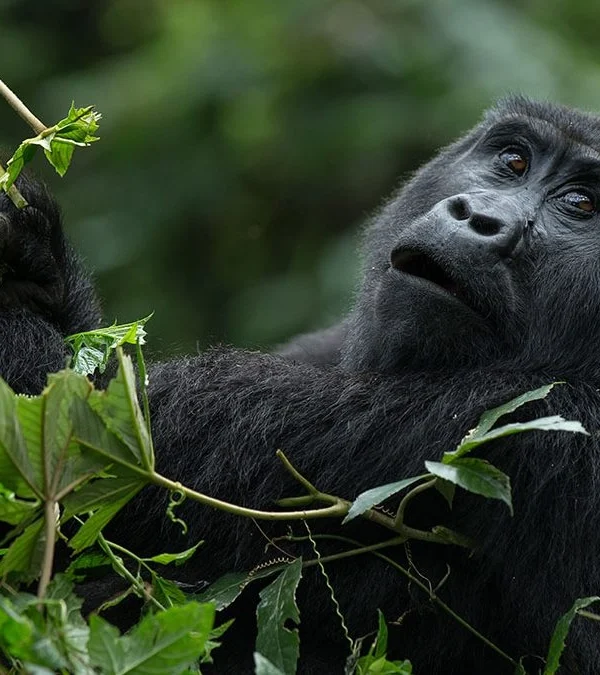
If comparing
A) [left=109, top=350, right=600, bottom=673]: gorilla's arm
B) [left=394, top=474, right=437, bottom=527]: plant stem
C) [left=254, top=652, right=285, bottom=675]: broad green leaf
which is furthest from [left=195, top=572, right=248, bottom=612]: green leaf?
[left=254, top=652, right=285, bottom=675]: broad green leaf

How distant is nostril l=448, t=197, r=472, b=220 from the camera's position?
3.09m

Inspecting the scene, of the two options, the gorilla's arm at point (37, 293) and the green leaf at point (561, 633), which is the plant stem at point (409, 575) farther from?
the gorilla's arm at point (37, 293)

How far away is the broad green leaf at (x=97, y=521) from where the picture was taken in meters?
2.27

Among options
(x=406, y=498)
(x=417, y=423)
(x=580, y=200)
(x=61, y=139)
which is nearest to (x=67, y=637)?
(x=406, y=498)

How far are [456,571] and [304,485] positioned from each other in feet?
1.24

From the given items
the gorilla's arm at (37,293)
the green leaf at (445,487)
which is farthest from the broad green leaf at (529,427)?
the gorilla's arm at (37,293)

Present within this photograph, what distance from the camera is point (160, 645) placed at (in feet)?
6.42

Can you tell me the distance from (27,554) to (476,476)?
78cm

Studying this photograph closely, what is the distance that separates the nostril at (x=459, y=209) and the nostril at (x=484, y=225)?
0.07 ft

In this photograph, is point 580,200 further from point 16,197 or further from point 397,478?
point 16,197

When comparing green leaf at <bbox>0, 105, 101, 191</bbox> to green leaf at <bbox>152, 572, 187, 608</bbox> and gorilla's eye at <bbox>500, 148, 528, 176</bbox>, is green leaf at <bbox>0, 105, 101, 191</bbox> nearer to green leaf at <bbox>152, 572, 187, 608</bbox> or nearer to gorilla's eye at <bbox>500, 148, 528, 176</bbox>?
green leaf at <bbox>152, 572, 187, 608</bbox>

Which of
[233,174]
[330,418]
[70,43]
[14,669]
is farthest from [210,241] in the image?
[14,669]

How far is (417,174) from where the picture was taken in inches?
157

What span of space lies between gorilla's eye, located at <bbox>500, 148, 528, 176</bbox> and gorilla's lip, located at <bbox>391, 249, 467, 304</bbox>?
46cm
